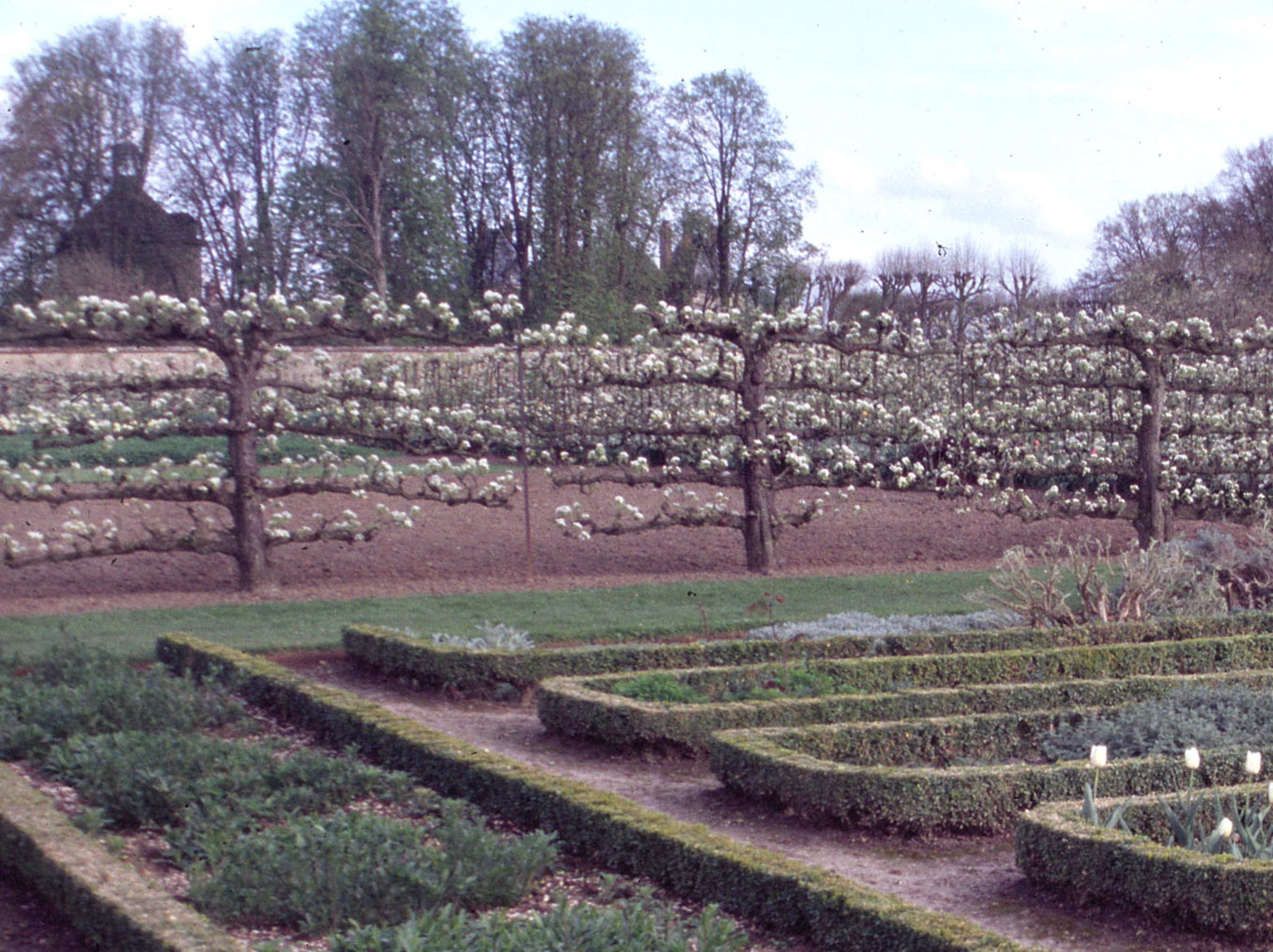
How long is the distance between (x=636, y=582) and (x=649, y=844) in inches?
278

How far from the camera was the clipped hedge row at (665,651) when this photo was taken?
24.1 feet

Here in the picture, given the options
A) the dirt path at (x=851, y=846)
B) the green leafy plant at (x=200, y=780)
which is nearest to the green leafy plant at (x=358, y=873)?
the green leafy plant at (x=200, y=780)

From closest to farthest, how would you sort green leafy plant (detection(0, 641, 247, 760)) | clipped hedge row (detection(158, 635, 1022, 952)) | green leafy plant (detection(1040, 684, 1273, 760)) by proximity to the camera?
clipped hedge row (detection(158, 635, 1022, 952)) → green leafy plant (detection(1040, 684, 1273, 760)) → green leafy plant (detection(0, 641, 247, 760))

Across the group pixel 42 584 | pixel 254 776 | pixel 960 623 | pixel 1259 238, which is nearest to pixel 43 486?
pixel 42 584

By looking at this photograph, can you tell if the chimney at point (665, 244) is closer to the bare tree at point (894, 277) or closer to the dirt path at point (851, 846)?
the bare tree at point (894, 277)

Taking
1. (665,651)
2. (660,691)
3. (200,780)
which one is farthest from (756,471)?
(200,780)

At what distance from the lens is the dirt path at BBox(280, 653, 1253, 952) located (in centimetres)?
384

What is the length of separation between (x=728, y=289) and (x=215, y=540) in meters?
22.9

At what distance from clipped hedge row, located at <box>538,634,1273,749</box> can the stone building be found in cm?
2236

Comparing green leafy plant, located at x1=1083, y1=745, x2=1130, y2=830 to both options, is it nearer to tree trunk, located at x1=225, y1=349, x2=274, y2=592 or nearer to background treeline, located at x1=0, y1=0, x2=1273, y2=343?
tree trunk, located at x1=225, y1=349, x2=274, y2=592

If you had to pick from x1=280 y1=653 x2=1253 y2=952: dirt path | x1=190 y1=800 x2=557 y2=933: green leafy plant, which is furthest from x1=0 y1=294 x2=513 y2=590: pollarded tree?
x1=190 y1=800 x2=557 y2=933: green leafy plant

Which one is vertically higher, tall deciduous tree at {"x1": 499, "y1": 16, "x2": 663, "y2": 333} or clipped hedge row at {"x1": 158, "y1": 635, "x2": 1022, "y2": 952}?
tall deciduous tree at {"x1": 499, "y1": 16, "x2": 663, "y2": 333}

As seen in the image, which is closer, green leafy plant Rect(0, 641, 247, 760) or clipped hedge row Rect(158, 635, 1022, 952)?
clipped hedge row Rect(158, 635, 1022, 952)

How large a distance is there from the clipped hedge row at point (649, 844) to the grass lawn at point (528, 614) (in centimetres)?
242
